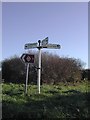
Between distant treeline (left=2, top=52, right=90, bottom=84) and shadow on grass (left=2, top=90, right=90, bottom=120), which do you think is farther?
distant treeline (left=2, top=52, right=90, bottom=84)

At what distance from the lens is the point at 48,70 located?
3006 cm

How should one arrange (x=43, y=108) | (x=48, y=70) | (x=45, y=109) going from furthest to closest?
(x=48, y=70) → (x=43, y=108) → (x=45, y=109)

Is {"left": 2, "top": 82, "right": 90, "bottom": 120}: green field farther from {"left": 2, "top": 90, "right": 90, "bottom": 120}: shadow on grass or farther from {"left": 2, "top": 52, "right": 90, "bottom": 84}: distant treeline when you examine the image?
{"left": 2, "top": 52, "right": 90, "bottom": 84}: distant treeline

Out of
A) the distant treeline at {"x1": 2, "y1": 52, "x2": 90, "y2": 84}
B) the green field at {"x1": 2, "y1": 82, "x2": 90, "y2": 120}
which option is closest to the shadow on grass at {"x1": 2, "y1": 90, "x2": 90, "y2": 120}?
the green field at {"x1": 2, "y1": 82, "x2": 90, "y2": 120}

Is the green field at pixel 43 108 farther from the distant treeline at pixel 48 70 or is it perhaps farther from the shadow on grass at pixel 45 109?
the distant treeline at pixel 48 70

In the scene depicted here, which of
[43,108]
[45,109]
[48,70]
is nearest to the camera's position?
[45,109]

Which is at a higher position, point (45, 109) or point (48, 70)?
point (48, 70)

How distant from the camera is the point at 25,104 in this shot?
469 inches

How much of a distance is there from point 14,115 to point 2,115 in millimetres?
416

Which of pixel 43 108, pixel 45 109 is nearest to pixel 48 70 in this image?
pixel 43 108

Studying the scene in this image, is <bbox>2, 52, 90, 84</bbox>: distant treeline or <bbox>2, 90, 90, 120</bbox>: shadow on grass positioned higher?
<bbox>2, 52, 90, 84</bbox>: distant treeline

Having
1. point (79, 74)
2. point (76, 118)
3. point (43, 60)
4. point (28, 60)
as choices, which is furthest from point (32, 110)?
point (79, 74)

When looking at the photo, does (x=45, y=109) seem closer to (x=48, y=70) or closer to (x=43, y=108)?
(x=43, y=108)

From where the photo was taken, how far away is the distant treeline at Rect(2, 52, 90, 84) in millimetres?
29672
